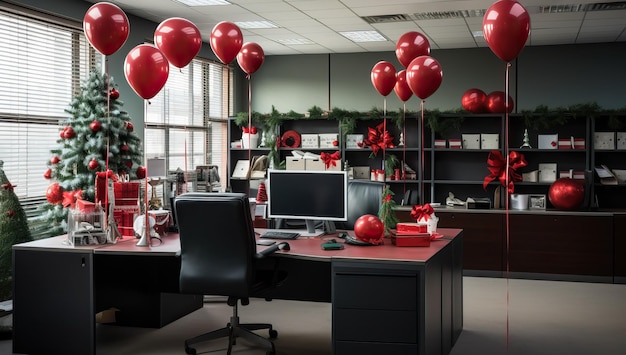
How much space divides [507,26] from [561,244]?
373cm

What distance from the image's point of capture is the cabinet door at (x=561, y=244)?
6992 millimetres

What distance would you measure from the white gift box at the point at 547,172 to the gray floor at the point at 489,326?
1.39 metres

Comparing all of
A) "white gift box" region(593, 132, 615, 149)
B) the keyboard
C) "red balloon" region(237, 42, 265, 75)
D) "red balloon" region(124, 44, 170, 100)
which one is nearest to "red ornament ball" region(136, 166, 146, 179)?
"red balloon" region(237, 42, 265, 75)

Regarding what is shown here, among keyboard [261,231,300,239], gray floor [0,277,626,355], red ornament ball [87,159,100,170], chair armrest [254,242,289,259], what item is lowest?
gray floor [0,277,626,355]

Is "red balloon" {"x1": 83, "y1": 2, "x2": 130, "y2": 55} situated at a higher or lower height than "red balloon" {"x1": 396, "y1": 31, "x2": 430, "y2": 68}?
lower

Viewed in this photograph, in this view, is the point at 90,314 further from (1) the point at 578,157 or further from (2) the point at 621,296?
(1) the point at 578,157

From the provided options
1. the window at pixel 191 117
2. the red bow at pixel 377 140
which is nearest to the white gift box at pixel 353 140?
the red bow at pixel 377 140

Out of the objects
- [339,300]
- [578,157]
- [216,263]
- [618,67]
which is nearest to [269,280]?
[216,263]

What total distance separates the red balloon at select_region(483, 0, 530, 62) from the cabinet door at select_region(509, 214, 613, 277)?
3.44 meters

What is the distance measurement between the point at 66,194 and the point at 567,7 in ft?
15.8

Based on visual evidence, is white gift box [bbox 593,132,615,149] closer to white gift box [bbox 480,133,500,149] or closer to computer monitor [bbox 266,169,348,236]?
white gift box [bbox 480,133,500,149]

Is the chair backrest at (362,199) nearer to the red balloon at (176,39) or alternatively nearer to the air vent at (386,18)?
the red balloon at (176,39)

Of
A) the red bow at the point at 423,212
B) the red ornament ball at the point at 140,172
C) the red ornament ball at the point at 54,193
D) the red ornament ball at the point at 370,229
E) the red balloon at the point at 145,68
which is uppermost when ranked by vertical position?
the red balloon at the point at 145,68

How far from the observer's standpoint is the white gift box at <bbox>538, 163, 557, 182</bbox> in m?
7.57
